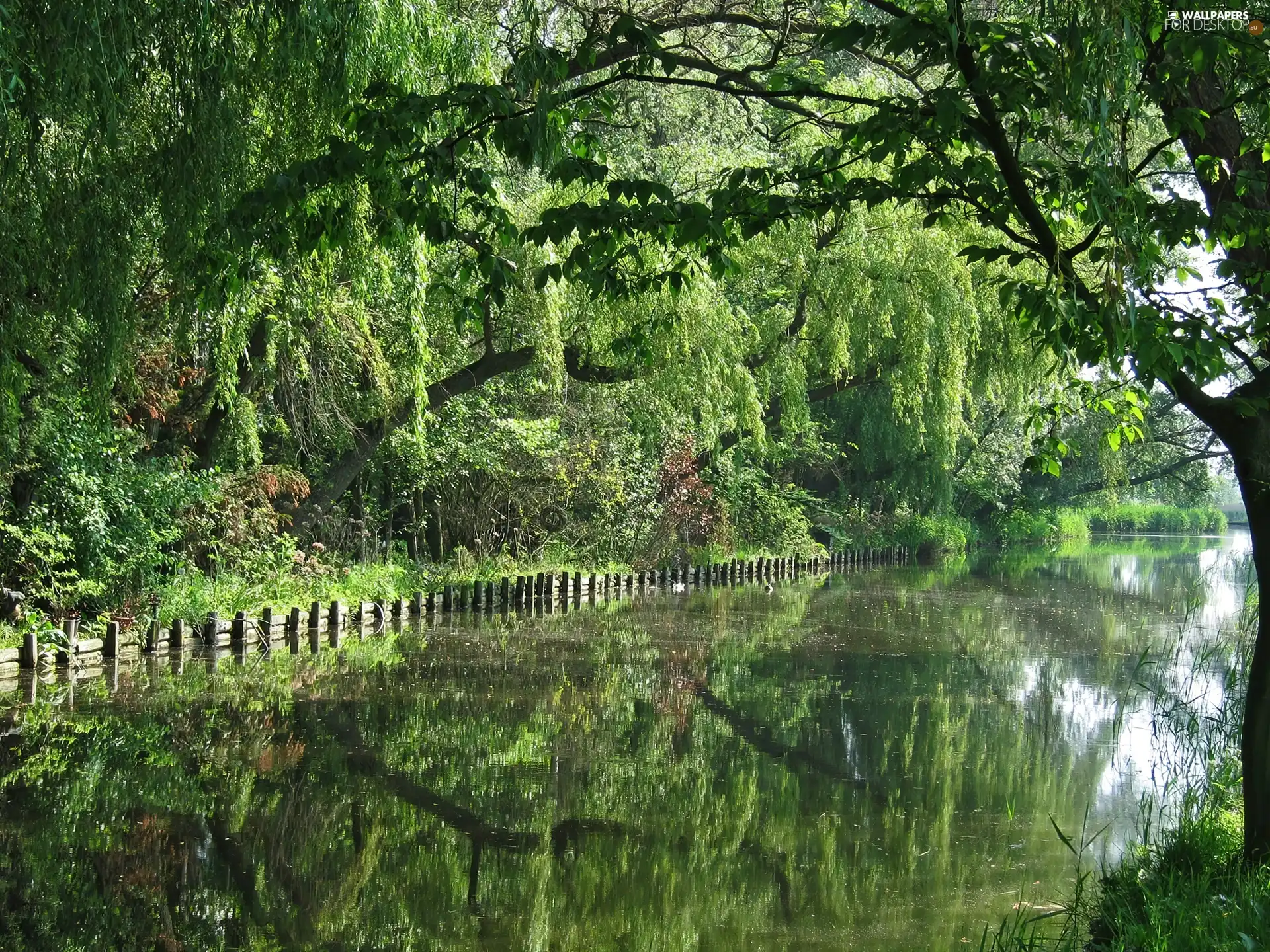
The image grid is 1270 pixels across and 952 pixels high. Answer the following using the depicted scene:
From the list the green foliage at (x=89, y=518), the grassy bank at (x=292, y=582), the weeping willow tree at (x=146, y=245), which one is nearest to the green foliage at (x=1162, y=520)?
the grassy bank at (x=292, y=582)

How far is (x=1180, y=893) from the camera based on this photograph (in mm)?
4586

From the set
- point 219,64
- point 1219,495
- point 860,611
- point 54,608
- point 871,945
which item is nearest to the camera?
point 871,945

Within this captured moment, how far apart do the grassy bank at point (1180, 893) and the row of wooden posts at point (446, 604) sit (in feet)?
25.9

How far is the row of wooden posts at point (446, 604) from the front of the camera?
1070 cm

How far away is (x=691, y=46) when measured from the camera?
5.25 meters

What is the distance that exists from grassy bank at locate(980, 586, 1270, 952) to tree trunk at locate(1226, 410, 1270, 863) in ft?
0.48

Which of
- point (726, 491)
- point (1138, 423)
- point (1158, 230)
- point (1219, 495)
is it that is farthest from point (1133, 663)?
point (1219, 495)

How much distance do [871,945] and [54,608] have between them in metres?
8.16

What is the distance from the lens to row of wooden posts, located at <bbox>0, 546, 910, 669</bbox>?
35.1ft

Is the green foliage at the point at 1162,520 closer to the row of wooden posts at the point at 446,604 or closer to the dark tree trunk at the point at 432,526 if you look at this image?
the row of wooden posts at the point at 446,604

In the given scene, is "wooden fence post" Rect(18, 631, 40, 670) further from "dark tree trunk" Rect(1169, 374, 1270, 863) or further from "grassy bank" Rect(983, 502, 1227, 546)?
"grassy bank" Rect(983, 502, 1227, 546)

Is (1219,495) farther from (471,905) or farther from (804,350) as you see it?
(471,905)

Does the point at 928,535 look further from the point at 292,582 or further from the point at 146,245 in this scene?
the point at 146,245

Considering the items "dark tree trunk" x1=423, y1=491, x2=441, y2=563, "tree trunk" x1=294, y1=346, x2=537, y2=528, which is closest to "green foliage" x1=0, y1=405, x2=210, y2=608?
"tree trunk" x1=294, y1=346, x2=537, y2=528
